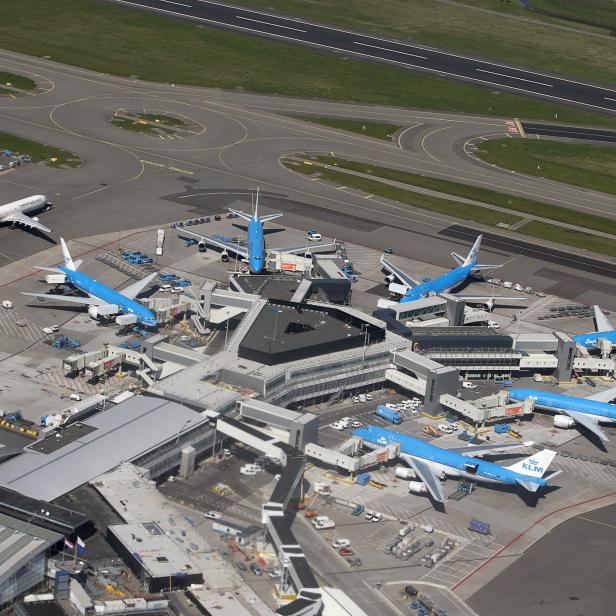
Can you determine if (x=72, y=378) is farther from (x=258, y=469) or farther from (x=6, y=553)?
(x=6, y=553)

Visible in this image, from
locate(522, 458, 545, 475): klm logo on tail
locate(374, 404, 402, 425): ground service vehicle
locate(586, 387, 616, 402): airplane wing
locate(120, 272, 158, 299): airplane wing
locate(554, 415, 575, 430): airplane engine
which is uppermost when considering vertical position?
locate(522, 458, 545, 475): klm logo on tail

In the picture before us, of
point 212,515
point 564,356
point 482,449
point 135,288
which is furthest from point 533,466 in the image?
point 135,288

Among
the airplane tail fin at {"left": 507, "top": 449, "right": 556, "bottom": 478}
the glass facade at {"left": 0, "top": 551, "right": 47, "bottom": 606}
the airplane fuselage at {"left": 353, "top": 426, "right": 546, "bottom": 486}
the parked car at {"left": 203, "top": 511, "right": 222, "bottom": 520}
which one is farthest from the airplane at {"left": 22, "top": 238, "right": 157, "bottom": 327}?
the glass facade at {"left": 0, "top": 551, "right": 47, "bottom": 606}

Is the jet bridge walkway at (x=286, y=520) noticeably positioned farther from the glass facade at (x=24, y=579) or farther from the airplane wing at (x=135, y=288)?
the airplane wing at (x=135, y=288)

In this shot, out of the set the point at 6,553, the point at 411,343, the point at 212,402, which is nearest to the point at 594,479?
the point at 411,343

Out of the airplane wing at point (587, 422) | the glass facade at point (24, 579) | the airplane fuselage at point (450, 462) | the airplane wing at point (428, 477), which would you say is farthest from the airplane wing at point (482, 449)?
the glass facade at point (24, 579)

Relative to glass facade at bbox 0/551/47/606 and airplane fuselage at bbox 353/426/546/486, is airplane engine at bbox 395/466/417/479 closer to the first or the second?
airplane fuselage at bbox 353/426/546/486
